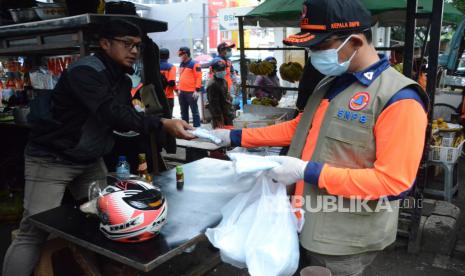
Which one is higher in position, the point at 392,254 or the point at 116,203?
the point at 116,203

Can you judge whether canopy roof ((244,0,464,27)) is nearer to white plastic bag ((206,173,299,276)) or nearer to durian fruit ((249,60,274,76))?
durian fruit ((249,60,274,76))

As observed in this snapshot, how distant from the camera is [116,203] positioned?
2006 millimetres

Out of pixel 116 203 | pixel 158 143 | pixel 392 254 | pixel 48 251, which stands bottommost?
pixel 392 254

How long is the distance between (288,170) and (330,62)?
49 centimetres

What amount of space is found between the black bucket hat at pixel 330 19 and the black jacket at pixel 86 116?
1.36 meters

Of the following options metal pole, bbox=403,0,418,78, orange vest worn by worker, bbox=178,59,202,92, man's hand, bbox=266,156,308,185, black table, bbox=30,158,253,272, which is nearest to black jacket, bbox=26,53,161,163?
black table, bbox=30,158,253,272

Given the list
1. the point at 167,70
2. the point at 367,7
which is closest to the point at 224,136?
the point at 367,7

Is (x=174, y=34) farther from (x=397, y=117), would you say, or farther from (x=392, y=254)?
(x=397, y=117)

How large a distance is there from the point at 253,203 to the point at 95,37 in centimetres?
199

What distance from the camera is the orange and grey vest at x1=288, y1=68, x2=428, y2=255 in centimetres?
155

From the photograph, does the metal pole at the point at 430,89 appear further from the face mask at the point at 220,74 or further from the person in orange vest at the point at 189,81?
the person in orange vest at the point at 189,81

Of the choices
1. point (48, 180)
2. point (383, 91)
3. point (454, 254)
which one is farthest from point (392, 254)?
point (48, 180)

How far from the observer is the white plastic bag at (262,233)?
1672 millimetres

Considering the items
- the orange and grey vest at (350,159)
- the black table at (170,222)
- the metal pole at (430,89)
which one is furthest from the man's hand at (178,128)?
the metal pole at (430,89)
